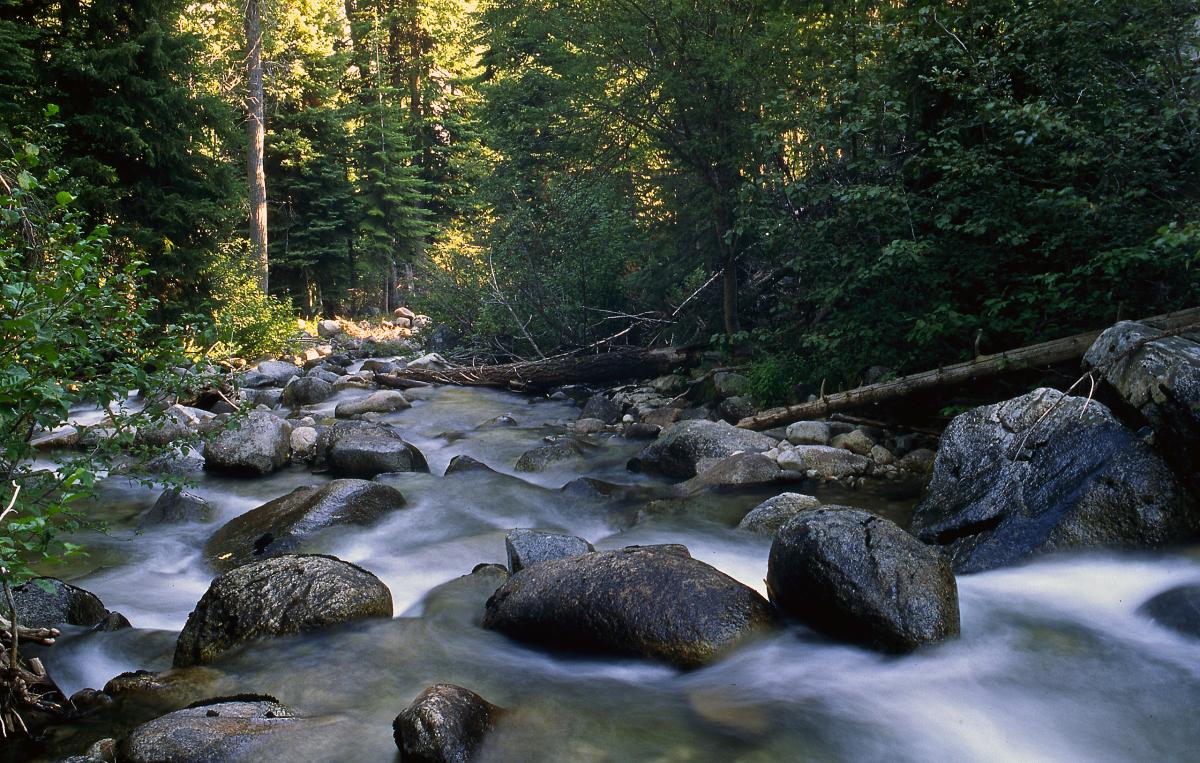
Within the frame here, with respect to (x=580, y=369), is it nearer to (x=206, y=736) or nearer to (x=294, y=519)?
(x=294, y=519)

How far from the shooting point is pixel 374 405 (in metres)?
13.7

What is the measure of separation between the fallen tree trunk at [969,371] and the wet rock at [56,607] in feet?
22.9

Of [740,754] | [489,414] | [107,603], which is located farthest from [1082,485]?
[489,414]

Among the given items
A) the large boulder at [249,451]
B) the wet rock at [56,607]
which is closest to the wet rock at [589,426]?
the large boulder at [249,451]

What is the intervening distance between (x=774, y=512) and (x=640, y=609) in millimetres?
2531

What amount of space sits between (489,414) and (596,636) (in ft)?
29.2

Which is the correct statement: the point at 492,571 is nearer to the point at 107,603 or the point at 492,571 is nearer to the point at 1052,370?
the point at 107,603

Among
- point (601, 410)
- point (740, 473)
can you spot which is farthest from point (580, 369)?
point (740, 473)

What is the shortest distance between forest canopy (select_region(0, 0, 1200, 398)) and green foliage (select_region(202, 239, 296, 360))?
0.09 m

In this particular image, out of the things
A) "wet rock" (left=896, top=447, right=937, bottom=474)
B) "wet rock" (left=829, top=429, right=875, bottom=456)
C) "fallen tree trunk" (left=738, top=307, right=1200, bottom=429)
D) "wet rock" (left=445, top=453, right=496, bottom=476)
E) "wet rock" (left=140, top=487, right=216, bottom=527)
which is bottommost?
"wet rock" (left=140, top=487, right=216, bottom=527)

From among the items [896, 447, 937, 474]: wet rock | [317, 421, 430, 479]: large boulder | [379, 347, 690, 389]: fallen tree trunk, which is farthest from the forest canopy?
[317, 421, 430, 479]: large boulder

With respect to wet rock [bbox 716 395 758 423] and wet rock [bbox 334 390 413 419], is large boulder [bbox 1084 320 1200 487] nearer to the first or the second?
wet rock [bbox 716 395 758 423]

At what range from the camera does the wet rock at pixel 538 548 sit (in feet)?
18.9

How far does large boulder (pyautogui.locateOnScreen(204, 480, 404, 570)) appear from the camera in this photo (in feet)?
21.9
